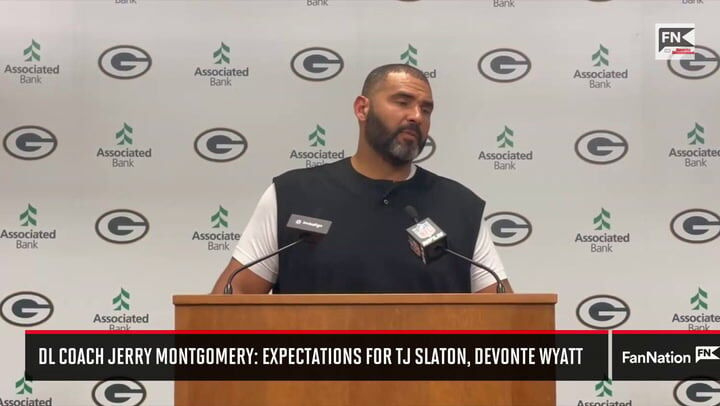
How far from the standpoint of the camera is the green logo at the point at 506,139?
402 cm

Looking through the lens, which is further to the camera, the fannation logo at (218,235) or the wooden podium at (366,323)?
the fannation logo at (218,235)

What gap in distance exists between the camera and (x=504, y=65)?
408 cm

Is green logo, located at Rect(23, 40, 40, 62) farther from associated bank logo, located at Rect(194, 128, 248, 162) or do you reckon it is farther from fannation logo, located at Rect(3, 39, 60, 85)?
associated bank logo, located at Rect(194, 128, 248, 162)

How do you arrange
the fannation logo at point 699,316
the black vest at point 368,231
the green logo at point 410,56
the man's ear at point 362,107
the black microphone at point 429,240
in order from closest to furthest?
the black microphone at point 429,240 < the black vest at point 368,231 < the man's ear at point 362,107 < the fannation logo at point 699,316 < the green logo at point 410,56

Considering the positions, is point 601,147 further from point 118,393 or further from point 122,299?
point 118,393

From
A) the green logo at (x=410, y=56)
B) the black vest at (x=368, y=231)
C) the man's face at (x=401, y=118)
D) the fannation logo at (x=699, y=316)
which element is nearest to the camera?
the black vest at (x=368, y=231)

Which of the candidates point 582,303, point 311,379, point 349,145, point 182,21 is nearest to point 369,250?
point 311,379

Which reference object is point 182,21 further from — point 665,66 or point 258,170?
point 665,66

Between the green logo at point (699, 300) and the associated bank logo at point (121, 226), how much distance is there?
104 inches

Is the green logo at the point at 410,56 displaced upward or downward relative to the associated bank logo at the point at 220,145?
upward

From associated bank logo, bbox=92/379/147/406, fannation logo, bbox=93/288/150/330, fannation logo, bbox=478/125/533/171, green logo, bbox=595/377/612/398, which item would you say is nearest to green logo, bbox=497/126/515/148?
fannation logo, bbox=478/125/533/171

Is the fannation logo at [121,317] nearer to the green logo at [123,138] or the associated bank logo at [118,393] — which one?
the associated bank logo at [118,393]

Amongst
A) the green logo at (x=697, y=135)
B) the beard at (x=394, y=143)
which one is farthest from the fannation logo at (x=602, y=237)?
the beard at (x=394, y=143)

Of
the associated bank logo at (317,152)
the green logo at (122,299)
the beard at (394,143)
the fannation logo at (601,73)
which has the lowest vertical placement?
the green logo at (122,299)
